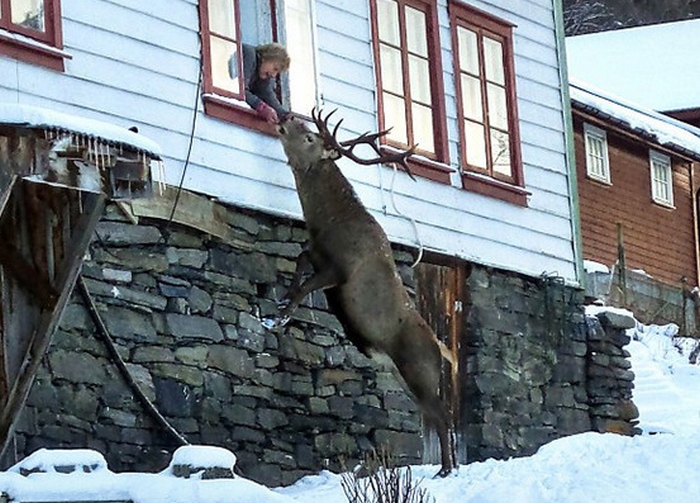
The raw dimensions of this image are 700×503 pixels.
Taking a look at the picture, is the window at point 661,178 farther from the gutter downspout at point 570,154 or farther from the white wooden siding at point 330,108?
the white wooden siding at point 330,108

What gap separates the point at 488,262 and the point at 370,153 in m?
1.84

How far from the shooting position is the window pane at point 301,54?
607 inches

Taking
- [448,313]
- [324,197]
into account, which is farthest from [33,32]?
[448,313]

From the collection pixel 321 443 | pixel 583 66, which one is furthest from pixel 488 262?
pixel 583 66

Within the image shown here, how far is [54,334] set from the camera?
12664 mm

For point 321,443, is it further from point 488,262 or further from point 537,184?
point 537,184

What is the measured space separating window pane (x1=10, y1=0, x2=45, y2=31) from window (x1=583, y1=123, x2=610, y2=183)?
677 inches

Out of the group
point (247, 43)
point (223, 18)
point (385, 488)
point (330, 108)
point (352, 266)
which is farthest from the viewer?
point (330, 108)

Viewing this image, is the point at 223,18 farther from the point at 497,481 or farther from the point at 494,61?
the point at 497,481

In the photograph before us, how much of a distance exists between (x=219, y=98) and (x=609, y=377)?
5.97 metres

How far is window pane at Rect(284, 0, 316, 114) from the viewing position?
50.6ft

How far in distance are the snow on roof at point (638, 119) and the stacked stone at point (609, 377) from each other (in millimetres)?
9541

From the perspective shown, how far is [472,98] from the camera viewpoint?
58.0ft

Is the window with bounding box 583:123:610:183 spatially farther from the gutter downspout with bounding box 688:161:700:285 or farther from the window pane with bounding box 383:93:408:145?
the window pane with bounding box 383:93:408:145
